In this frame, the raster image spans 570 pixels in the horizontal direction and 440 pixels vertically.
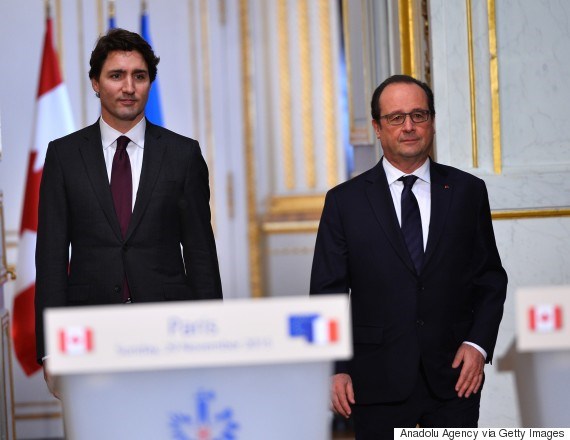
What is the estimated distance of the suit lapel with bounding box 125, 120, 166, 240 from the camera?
116 inches

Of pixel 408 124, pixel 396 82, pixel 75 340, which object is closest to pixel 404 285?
pixel 408 124

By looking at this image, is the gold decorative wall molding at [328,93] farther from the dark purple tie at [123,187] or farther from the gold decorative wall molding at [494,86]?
the dark purple tie at [123,187]

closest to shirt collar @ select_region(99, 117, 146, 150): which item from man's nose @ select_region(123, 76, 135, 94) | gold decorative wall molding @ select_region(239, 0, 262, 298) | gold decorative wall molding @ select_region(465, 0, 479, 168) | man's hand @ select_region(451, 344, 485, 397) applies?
man's nose @ select_region(123, 76, 135, 94)

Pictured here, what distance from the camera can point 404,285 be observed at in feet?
8.85

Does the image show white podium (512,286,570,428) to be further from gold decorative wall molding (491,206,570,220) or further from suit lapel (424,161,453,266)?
gold decorative wall molding (491,206,570,220)

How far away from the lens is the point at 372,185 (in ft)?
9.15

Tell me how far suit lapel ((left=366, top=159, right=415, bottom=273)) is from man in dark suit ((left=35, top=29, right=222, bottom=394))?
1.89ft

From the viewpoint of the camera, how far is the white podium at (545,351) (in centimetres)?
168

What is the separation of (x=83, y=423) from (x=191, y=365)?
0.74 ft

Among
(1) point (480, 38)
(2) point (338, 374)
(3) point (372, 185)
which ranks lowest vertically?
(2) point (338, 374)

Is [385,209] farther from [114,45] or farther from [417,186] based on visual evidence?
[114,45]

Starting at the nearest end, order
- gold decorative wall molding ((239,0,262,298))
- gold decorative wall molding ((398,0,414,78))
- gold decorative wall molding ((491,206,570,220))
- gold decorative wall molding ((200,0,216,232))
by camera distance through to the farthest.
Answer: gold decorative wall molding ((491,206,570,220)), gold decorative wall molding ((398,0,414,78)), gold decorative wall molding ((200,0,216,232)), gold decorative wall molding ((239,0,262,298))

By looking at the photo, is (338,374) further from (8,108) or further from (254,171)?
(254,171)

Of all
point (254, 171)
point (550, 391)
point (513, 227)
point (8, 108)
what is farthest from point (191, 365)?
point (254, 171)
